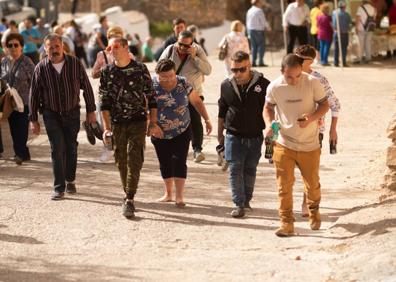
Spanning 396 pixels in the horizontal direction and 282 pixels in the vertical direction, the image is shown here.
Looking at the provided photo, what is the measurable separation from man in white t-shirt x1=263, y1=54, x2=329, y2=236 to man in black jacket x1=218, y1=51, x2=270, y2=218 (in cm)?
71

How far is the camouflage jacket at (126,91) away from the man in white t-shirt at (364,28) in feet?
49.6

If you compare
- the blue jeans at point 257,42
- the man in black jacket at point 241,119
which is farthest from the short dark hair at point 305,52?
the blue jeans at point 257,42

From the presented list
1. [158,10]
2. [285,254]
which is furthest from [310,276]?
[158,10]

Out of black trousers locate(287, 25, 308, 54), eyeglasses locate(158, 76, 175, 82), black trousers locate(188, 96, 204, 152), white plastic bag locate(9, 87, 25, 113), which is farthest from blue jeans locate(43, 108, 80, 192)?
black trousers locate(287, 25, 308, 54)

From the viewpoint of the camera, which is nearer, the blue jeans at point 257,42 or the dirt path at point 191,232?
the dirt path at point 191,232

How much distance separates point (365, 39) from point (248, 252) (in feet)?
55.5

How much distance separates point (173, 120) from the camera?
1027 cm

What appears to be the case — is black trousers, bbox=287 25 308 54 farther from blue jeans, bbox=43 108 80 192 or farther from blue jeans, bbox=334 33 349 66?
blue jeans, bbox=43 108 80 192

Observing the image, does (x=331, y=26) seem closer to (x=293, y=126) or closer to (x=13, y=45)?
(x=13, y=45)

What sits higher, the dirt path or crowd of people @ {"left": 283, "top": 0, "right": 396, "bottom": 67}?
crowd of people @ {"left": 283, "top": 0, "right": 396, "bottom": 67}

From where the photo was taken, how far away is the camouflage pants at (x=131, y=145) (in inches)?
386

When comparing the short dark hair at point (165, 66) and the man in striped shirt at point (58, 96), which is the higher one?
the short dark hair at point (165, 66)

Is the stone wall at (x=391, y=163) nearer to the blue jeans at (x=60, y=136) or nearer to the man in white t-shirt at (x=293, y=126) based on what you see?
the man in white t-shirt at (x=293, y=126)

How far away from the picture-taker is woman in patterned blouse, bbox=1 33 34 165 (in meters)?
13.0
